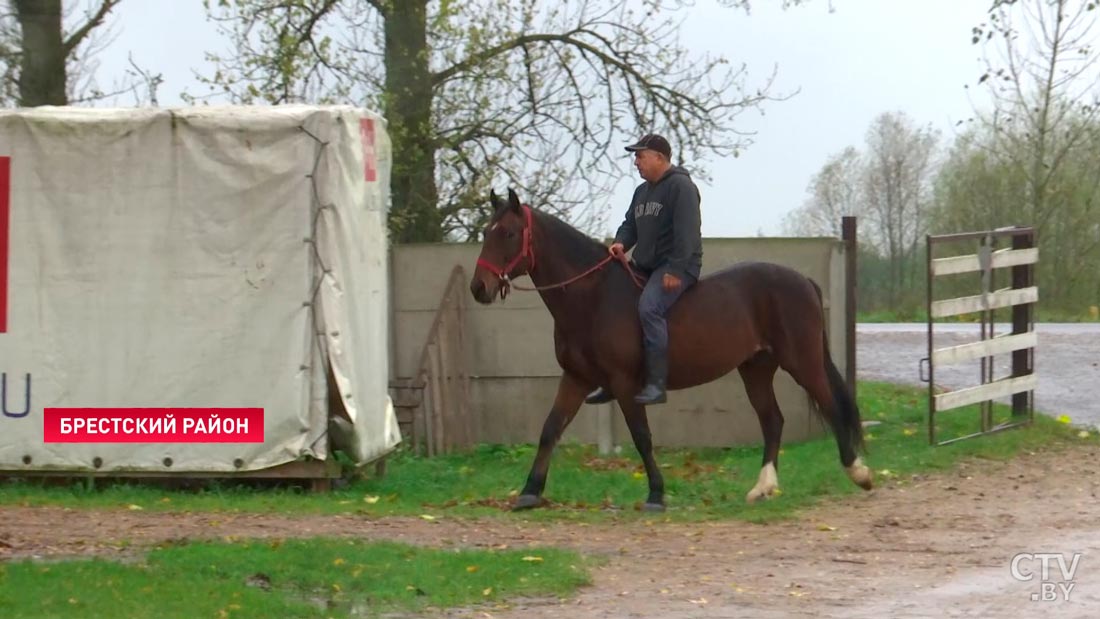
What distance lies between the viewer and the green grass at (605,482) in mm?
10828

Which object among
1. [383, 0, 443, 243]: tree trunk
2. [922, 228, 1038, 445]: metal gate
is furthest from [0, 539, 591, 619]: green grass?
[383, 0, 443, 243]: tree trunk

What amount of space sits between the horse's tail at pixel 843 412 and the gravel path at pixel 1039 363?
13.5ft

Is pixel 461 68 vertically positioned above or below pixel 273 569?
above

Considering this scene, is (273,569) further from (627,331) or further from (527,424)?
(527,424)

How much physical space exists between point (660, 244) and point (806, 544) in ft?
9.18

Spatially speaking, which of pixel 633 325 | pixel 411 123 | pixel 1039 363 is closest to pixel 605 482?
pixel 633 325

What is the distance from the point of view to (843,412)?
11.5 meters

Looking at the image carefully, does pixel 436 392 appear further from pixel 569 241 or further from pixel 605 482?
pixel 569 241

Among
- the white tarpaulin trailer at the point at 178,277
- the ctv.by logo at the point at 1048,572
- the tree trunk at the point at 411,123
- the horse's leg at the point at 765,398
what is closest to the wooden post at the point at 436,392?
the white tarpaulin trailer at the point at 178,277

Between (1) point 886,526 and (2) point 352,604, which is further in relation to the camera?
(1) point 886,526

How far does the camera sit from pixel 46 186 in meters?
11.7

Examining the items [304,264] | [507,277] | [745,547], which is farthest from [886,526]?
[304,264]

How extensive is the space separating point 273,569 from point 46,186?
16.7ft

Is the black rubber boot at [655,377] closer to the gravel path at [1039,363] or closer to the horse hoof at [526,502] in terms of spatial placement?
the horse hoof at [526,502]
